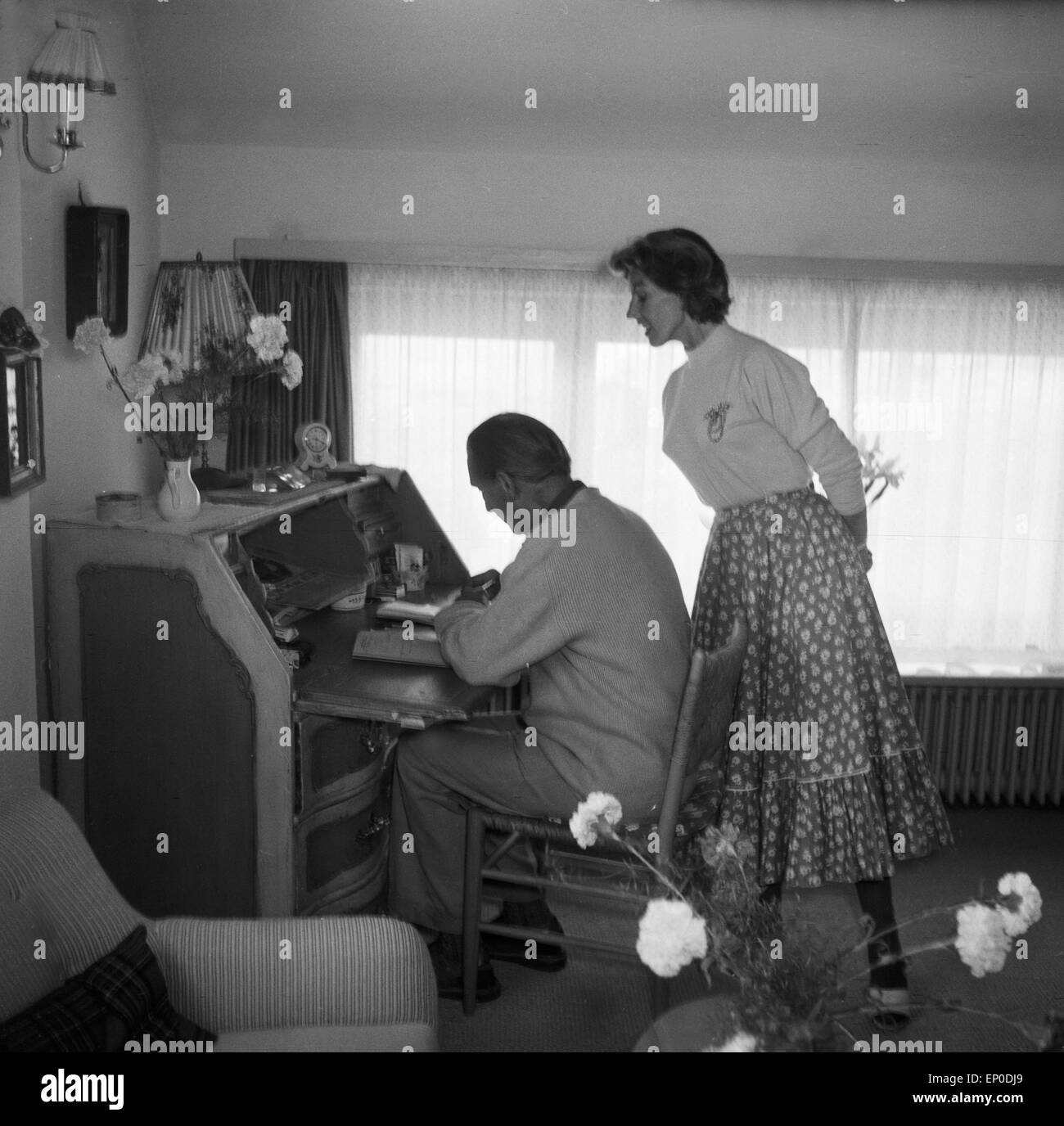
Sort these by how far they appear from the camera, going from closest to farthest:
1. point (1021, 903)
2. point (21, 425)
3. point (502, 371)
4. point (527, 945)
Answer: point (1021, 903), point (21, 425), point (527, 945), point (502, 371)

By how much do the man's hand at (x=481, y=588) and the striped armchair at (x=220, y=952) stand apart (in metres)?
1.05

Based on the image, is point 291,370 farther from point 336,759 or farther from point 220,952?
point 220,952

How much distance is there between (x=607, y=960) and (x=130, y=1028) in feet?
4.93

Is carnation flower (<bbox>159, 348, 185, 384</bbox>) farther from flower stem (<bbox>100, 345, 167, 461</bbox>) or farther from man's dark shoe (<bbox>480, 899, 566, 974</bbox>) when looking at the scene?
man's dark shoe (<bbox>480, 899, 566, 974</bbox>)

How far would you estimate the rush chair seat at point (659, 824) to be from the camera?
2.22 metres

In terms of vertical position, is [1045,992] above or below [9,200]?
below

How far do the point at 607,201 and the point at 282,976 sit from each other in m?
2.78

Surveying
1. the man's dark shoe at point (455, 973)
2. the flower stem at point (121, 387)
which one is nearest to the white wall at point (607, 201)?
the flower stem at point (121, 387)

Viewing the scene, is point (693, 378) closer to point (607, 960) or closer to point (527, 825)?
point (527, 825)

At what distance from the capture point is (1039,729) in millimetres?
3953

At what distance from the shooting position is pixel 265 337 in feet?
9.06

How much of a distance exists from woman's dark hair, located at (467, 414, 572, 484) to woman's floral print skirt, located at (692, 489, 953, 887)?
1.45ft

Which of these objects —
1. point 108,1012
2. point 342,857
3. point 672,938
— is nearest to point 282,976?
point 108,1012

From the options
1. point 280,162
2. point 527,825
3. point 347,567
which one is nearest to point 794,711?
point 527,825
